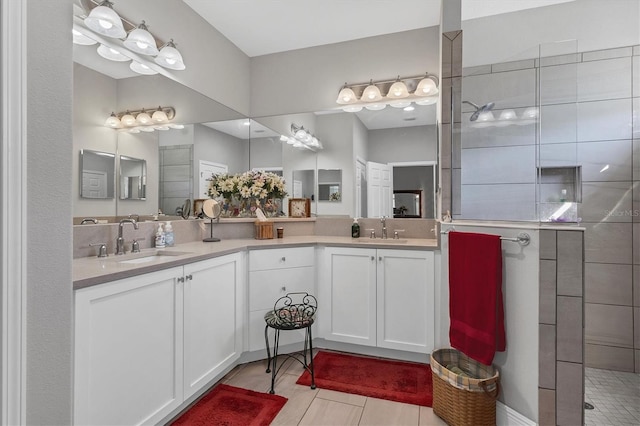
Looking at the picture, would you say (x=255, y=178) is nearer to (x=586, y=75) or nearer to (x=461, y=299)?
(x=461, y=299)

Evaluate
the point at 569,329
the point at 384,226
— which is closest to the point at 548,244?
the point at 569,329

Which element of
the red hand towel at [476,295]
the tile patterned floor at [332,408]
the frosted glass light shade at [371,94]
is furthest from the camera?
the frosted glass light shade at [371,94]

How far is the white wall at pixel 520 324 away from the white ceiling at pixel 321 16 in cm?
179

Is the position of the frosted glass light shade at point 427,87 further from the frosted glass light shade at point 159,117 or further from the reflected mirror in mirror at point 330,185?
the frosted glass light shade at point 159,117

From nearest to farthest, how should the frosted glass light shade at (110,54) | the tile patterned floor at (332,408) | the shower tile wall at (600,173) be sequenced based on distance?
the tile patterned floor at (332,408)
the frosted glass light shade at (110,54)
the shower tile wall at (600,173)

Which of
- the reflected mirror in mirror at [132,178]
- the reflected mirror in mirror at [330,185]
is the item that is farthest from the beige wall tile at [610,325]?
the reflected mirror in mirror at [132,178]

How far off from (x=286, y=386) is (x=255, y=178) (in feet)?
5.67

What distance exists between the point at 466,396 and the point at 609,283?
1417 mm

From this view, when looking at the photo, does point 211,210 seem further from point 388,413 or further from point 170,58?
point 388,413

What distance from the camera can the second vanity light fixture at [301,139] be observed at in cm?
312

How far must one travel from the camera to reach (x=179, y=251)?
208 centimetres

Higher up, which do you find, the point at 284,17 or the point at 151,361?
the point at 284,17

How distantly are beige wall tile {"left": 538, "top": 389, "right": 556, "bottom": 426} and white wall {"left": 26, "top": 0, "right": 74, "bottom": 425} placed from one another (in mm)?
1878

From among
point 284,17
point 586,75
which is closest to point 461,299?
point 586,75
